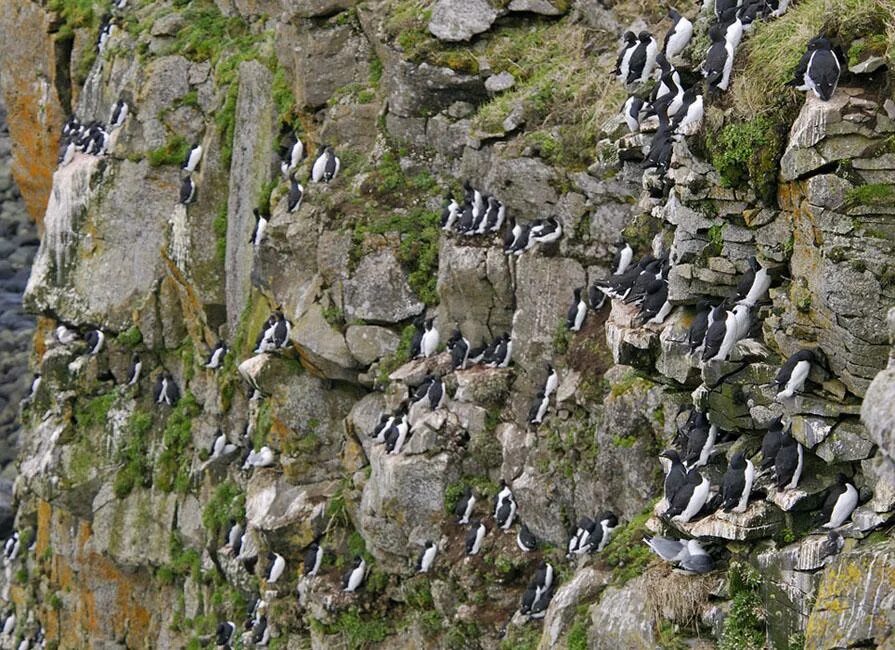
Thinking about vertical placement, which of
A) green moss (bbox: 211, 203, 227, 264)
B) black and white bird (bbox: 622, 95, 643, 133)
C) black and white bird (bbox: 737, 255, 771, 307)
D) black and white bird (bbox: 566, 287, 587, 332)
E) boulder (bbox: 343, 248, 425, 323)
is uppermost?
black and white bird (bbox: 622, 95, 643, 133)

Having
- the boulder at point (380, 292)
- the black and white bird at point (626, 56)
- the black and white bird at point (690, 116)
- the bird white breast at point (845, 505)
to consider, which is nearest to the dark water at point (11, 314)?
the boulder at point (380, 292)

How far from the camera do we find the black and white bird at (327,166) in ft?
71.8

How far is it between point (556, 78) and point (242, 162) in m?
7.49

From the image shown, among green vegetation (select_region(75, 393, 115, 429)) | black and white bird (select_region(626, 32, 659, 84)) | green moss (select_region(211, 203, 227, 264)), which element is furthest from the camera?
green vegetation (select_region(75, 393, 115, 429))

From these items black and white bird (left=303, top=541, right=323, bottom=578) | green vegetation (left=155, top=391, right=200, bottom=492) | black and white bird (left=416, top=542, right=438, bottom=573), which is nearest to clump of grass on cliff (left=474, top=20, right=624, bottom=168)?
black and white bird (left=416, top=542, right=438, bottom=573)

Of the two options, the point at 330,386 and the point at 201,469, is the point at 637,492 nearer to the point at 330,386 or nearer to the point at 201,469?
the point at 330,386

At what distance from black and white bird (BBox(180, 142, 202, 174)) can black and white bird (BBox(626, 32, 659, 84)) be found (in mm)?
11428

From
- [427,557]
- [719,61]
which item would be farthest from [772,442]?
[427,557]

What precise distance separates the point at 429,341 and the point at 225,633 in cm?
642

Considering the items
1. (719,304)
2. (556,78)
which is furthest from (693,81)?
(556,78)

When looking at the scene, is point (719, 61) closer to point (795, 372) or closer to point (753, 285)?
point (753, 285)

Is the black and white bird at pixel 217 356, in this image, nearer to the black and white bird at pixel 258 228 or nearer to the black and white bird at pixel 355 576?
the black and white bird at pixel 258 228

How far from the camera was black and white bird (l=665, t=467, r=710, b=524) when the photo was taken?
11797 mm

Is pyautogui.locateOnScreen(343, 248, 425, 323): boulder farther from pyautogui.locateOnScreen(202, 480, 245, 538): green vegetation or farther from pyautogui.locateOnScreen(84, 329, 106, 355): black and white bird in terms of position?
pyautogui.locateOnScreen(84, 329, 106, 355): black and white bird
